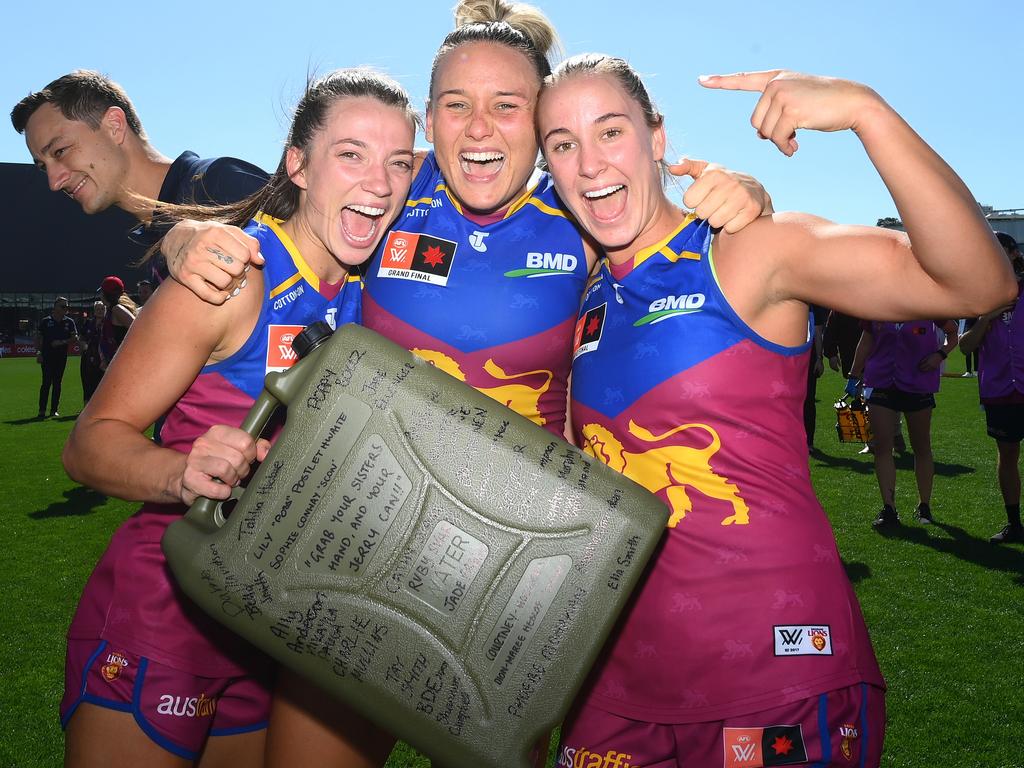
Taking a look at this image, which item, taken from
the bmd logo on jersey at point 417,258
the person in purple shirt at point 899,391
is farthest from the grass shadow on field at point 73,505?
the person in purple shirt at point 899,391

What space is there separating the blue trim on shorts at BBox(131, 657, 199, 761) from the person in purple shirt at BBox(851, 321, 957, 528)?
22.0 ft

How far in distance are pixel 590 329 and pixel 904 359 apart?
607 cm

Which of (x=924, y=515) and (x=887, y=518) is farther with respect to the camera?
(x=924, y=515)

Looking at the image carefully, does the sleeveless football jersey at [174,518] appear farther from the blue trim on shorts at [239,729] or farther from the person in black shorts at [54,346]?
the person in black shorts at [54,346]

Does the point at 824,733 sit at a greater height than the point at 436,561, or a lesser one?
lesser

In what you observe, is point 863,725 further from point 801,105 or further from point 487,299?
point 487,299

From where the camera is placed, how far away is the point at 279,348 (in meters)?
2.25

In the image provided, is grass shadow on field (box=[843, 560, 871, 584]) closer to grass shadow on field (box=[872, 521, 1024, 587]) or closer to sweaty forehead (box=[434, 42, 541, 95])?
grass shadow on field (box=[872, 521, 1024, 587])

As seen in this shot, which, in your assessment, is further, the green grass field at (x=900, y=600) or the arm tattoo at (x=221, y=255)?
the green grass field at (x=900, y=600)

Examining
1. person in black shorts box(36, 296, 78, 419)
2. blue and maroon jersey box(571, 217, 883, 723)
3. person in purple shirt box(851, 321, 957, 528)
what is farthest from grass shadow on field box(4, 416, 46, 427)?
blue and maroon jersey box(571, 217, 883, 723)

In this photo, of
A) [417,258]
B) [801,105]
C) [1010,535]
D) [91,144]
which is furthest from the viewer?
[1010,535]

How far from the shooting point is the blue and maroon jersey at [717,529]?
196 centimetres

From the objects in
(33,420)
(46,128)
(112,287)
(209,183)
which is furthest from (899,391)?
(33,420)

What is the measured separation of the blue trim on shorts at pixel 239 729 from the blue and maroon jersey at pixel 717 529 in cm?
99
